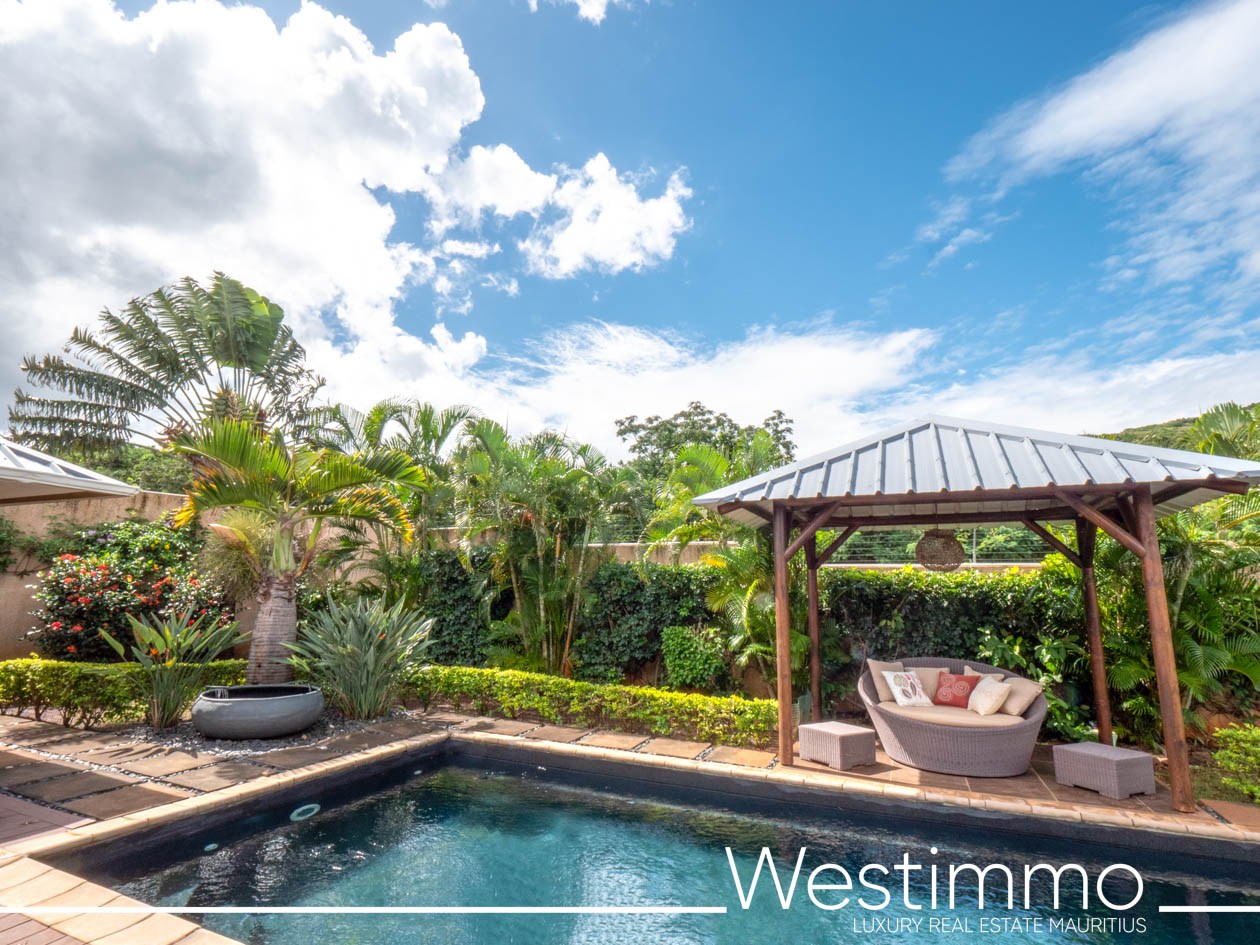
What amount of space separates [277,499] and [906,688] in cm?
718

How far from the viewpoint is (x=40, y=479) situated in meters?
4.55

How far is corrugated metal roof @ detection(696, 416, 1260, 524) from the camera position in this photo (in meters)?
4.61

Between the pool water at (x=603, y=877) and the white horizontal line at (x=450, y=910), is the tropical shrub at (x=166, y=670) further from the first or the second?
the white horizontal line at (x=450, y=910)

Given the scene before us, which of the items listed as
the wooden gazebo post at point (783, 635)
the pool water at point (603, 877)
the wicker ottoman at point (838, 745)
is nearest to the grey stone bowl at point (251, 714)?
the pool water at point (603, 877)

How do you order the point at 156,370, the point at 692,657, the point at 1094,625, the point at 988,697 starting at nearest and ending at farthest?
1. the point at 988,697
2. the point at 1094,625
3. the point at 692,657
4. the point at 156,370

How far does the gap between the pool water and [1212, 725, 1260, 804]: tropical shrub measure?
4.25 ft

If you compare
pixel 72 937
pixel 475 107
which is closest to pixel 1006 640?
pixel 72 937

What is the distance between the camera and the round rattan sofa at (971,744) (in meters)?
5.40

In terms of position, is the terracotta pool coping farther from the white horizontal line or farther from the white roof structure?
the white roof structure

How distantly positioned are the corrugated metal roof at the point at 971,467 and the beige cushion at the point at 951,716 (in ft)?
6.51

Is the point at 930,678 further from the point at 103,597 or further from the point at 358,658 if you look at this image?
the point at 103,597

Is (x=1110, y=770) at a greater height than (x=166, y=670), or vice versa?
(x=166, y=670)

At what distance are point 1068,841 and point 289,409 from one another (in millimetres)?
14264

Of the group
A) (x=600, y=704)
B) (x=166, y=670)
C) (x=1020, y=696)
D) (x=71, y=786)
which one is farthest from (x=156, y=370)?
(x=1020, y=696)
